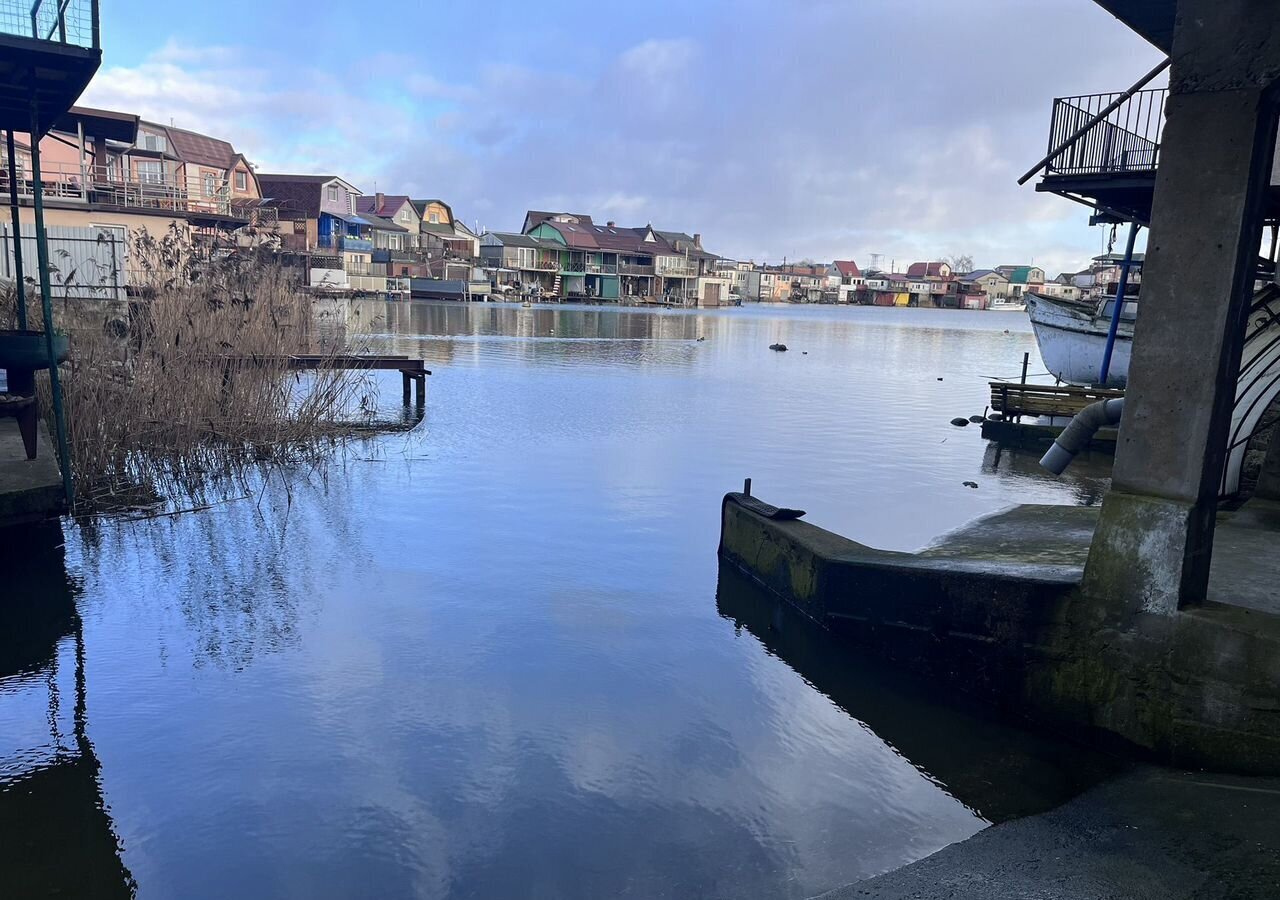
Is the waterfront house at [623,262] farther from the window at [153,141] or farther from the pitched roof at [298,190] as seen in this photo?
the window at [153,141]

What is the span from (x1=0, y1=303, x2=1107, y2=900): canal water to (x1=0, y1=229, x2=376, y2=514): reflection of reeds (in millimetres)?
1045

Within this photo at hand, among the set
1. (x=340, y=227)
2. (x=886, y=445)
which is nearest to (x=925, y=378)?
(x=886, y=445)

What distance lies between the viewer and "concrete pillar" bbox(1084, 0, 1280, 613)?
530cm

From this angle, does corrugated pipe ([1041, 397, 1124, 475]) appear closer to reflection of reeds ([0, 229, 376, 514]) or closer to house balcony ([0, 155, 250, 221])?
reflection of reeds ([0, 229, 376, 514])

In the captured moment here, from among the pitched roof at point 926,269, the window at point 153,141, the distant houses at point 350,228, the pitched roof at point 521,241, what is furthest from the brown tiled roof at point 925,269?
the window at point 153,141

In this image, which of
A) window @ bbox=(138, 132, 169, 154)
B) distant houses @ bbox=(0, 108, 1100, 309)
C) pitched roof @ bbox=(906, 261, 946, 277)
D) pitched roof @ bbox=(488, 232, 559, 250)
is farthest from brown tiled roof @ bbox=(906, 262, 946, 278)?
window @ bbox=(138, 132, 169, 154)

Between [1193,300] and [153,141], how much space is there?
50.7 metres

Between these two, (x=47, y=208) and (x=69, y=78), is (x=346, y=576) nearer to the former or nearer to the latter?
(x=69, y=78)

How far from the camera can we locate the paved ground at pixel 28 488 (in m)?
7.40

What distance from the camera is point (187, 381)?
497 inches

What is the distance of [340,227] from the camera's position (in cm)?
7444

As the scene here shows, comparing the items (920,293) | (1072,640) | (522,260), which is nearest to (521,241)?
(522,260)

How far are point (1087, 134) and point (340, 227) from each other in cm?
7246

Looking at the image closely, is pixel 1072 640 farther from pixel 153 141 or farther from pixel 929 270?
pixel 929 270
